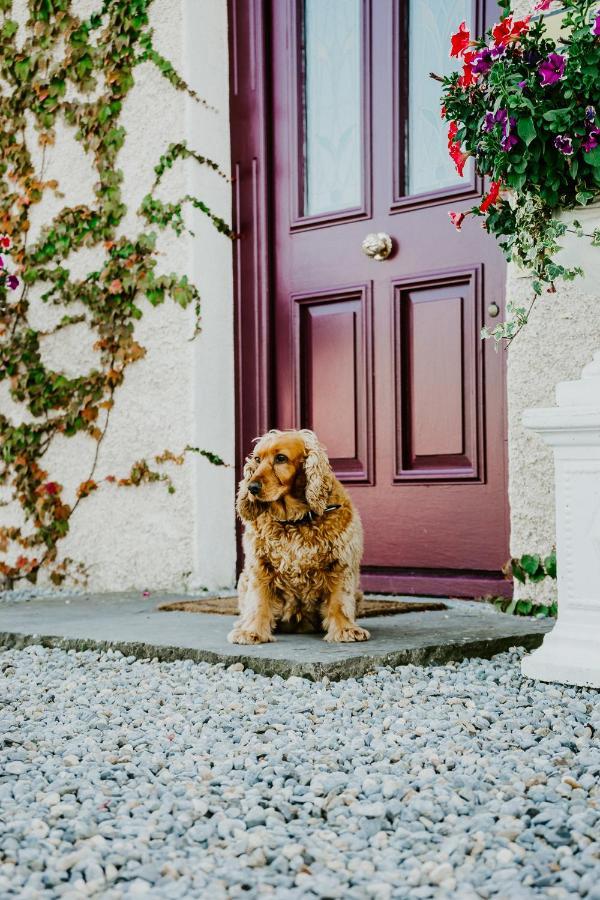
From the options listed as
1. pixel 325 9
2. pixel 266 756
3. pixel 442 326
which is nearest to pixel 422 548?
pixel 442 326

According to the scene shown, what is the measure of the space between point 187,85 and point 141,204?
57 centimetres

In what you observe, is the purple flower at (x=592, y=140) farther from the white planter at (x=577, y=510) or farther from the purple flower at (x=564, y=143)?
the white planter at (x=577, y=510)

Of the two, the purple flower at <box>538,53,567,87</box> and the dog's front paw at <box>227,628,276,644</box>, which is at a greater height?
the purple flower at <box>538,53,567,87</box>

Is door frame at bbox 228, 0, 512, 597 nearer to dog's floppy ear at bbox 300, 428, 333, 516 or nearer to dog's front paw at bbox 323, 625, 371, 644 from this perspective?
dog's floppy ear at bbox 300, 428, 333, 516

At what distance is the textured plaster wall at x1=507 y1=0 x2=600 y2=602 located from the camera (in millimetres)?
3389

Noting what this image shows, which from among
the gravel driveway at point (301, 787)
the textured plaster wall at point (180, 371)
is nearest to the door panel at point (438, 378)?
→ the textured plaster wall at point (180, 371)

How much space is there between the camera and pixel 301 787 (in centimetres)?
177

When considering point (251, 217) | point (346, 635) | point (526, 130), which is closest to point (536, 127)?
point (526, 130)

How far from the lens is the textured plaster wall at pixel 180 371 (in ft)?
14.7

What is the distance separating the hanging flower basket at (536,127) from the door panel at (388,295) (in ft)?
3.70

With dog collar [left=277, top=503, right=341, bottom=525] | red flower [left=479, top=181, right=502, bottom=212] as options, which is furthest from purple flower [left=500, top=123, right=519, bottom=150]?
dog collar [left=277, top=503, right=341, bottom=525]

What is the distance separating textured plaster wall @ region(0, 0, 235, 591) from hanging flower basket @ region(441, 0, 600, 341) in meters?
1.99

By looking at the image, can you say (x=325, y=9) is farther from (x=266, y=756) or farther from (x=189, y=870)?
(x=189, y=870)

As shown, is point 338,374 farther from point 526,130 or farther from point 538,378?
point 526,130
